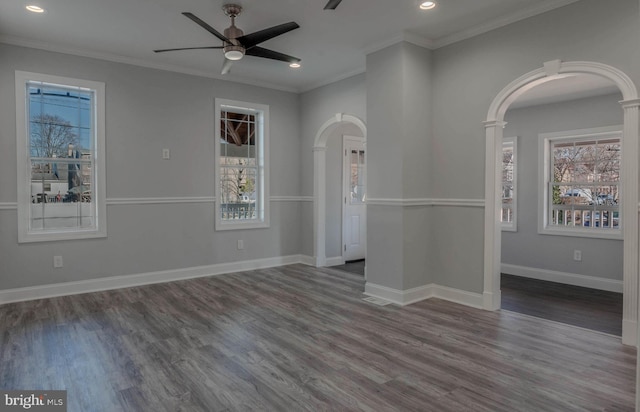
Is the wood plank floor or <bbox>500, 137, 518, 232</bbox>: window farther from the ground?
<bbox>500, 137, 518, 232</bbox>: window

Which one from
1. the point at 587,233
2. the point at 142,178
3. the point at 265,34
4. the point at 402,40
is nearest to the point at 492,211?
the point at 402,40

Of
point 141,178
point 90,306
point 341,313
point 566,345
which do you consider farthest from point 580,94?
point 90,306

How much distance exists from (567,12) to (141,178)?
4.93m

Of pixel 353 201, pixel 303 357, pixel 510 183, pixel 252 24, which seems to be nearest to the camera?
pixel 303 357

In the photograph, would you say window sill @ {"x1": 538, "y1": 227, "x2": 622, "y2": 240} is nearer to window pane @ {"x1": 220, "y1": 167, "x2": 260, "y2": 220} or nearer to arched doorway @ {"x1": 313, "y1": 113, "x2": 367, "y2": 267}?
arched doorway @ {"x1": 313, "y1": 113, "x2": 367, "y2": 267}

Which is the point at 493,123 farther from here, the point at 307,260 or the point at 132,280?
the point at 132,280

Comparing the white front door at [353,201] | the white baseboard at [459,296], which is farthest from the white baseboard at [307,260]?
the white baseboard at [459,296]

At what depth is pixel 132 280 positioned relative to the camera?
5.01 meters

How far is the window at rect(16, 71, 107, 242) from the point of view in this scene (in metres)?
4.36

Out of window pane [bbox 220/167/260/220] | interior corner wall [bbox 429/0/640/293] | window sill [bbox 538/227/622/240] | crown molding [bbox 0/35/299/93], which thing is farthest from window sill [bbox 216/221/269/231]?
window sill [bbox 538/227/622/240]

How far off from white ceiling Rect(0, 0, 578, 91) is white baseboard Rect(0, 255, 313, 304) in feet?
8.91

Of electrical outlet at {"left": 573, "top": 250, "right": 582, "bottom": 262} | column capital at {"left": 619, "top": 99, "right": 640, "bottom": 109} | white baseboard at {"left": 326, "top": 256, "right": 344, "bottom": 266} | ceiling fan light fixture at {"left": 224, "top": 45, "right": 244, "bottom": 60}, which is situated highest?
ceiling fan light fixture at {"left": 224, "top": 45, "right": 244, "bottom": 60}

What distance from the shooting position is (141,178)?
16.6ft

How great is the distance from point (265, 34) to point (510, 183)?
4582 millimetres
